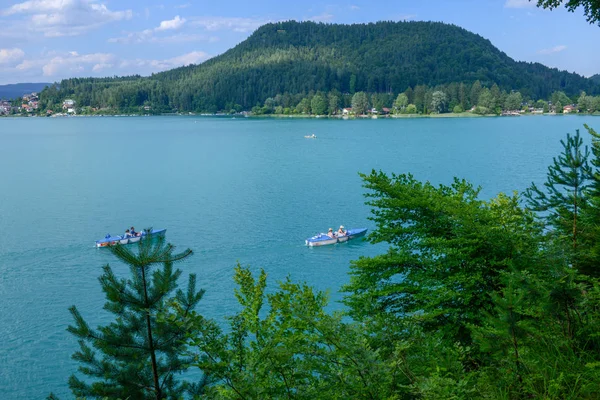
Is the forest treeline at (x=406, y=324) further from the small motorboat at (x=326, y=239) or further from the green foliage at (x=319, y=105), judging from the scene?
the green foliage at (x=319, y=105)

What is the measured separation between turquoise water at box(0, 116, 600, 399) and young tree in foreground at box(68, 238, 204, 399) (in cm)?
302

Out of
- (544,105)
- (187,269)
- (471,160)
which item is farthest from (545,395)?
(544,105)

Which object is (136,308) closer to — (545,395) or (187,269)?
(545,395)

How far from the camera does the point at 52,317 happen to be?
866 inches

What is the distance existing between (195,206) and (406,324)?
117 ft

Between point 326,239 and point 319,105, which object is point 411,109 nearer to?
point 319,105

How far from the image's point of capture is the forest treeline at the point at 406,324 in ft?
17.7

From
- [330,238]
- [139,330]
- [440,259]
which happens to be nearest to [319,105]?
[330,238]

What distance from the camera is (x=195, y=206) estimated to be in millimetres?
41969

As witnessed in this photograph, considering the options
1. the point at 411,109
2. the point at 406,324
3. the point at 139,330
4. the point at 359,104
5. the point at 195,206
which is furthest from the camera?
the point at 359,104

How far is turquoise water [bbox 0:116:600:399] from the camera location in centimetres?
2241

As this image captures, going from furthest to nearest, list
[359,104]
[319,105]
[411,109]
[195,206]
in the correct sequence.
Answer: [319,105], [359,104], [411,109], [195,206]

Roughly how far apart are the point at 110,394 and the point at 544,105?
18495 cm

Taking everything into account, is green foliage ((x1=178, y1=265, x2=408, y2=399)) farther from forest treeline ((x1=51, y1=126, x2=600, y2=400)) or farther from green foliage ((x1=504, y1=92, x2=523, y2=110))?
green foliage ((x1=504, y1=92, x2=523, y2=110))
